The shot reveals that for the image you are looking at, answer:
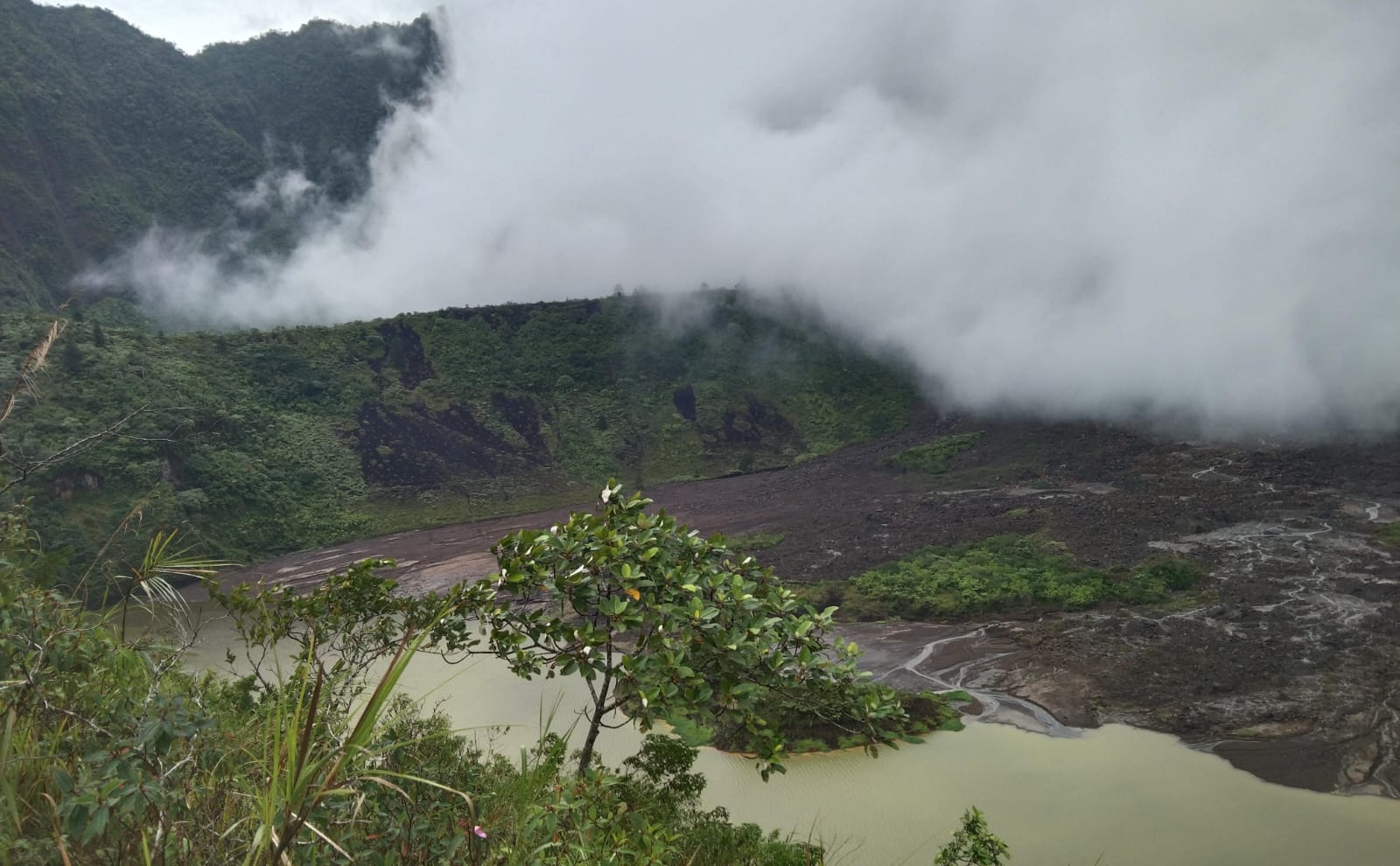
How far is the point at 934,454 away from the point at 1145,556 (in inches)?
854

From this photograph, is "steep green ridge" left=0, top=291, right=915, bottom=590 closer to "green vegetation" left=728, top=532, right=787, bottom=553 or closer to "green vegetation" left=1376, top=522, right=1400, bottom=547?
"green vegetation" left=728, top=532, right=787, bottom=553

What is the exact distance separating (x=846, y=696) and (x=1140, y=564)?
24959 millimetres

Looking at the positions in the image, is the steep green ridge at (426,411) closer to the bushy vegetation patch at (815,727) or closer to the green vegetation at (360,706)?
the bushy vegetation patch at (815,727)

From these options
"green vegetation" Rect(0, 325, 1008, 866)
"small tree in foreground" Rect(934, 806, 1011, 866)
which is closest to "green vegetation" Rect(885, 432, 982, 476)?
"small tree in foreground" Rect(934, 806, 1011, 866)

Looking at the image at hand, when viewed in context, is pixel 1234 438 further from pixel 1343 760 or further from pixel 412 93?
pixel 412 93

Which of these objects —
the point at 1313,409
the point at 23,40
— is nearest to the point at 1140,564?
the point at 1313,409

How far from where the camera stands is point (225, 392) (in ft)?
142

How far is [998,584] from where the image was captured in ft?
76.6

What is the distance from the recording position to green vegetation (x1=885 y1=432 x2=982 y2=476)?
44.3 m

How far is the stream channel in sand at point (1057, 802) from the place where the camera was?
10.5 m

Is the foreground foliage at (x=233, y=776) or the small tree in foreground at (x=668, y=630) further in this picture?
the small tree in foreground at (x=668, y=630)

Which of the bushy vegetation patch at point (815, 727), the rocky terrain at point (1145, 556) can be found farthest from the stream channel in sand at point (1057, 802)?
the rocky terrain at point (1145, 556)

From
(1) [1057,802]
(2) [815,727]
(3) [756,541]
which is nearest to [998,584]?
(3) [756,541]

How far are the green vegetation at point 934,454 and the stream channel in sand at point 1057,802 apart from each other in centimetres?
3018
